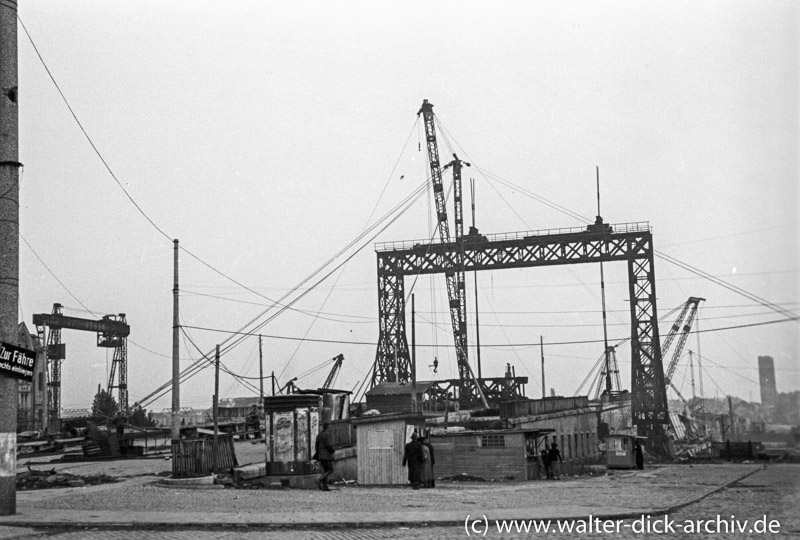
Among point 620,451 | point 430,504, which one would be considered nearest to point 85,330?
point 620,451

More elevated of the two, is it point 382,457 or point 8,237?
point 8,237

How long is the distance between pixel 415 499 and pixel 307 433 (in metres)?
6.42

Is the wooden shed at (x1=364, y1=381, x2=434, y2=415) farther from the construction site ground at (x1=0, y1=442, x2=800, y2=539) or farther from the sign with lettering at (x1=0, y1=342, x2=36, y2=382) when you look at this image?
the sign with lettering at (x1=0, y1=342, x2=36, y2=382)

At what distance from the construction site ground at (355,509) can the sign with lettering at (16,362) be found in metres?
2.34

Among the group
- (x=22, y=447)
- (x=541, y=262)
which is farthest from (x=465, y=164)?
(x=22, y=447)

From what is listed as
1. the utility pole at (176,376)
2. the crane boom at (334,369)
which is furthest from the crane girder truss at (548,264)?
the utility pole at (176,376)

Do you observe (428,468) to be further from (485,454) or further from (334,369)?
(334,369)

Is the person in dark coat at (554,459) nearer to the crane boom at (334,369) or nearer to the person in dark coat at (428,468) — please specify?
the person in dark coat at (428,468)

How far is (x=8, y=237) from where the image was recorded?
14.2 m

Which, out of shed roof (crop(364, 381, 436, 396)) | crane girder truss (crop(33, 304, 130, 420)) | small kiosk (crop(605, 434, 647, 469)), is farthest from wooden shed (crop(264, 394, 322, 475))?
Answer: crane girder truss (crop(33, 304, 130, 420))

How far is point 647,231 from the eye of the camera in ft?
177

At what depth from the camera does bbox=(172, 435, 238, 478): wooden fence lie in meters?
21.7

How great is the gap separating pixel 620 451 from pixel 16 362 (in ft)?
99.9

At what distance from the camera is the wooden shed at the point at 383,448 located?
74.7ft
